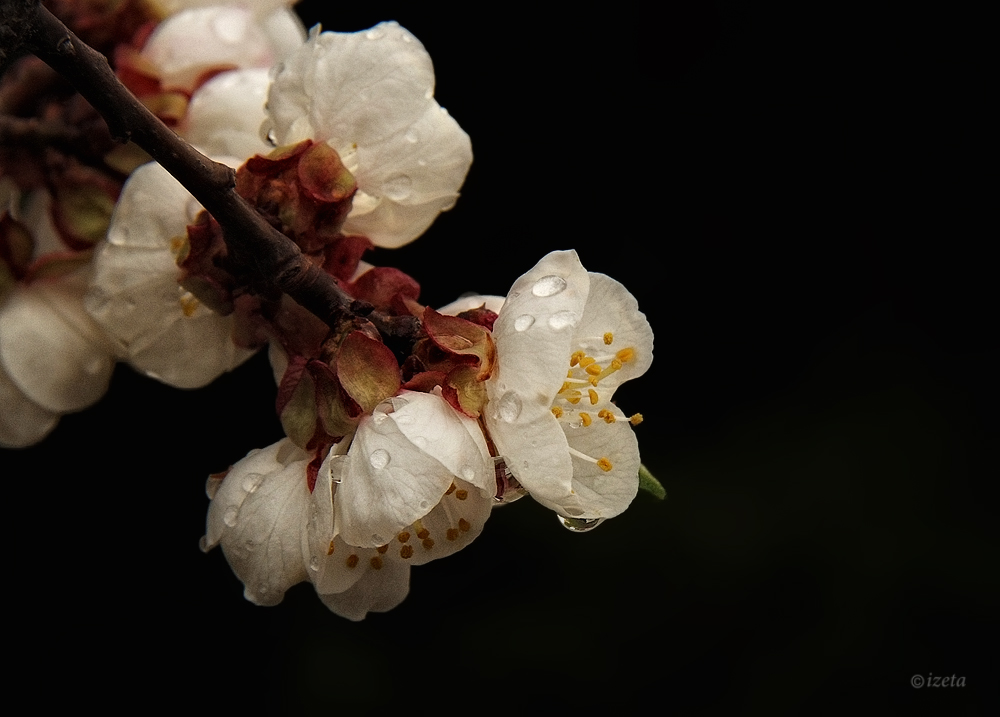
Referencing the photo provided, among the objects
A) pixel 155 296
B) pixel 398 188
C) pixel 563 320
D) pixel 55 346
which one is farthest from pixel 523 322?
pixel 55 346

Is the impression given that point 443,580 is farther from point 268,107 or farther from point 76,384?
point 268,107

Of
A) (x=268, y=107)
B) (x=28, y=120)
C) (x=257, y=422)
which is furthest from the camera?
(x=257, y=422)

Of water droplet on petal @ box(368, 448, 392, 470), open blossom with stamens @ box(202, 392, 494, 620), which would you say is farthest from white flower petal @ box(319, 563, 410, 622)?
water droplet on petal @ box(368, 448, 392, 470)

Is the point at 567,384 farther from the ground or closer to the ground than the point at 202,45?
closer to the ground

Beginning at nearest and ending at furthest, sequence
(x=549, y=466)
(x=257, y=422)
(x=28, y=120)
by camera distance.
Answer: (x=549, y=466) → (x=28, y=120) → (x=257, y=422)

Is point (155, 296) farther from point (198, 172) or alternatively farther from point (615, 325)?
point (615, 325)

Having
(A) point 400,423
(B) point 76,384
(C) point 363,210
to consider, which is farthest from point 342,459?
(B) point 76,384

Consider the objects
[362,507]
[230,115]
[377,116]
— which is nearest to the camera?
[362,507]
